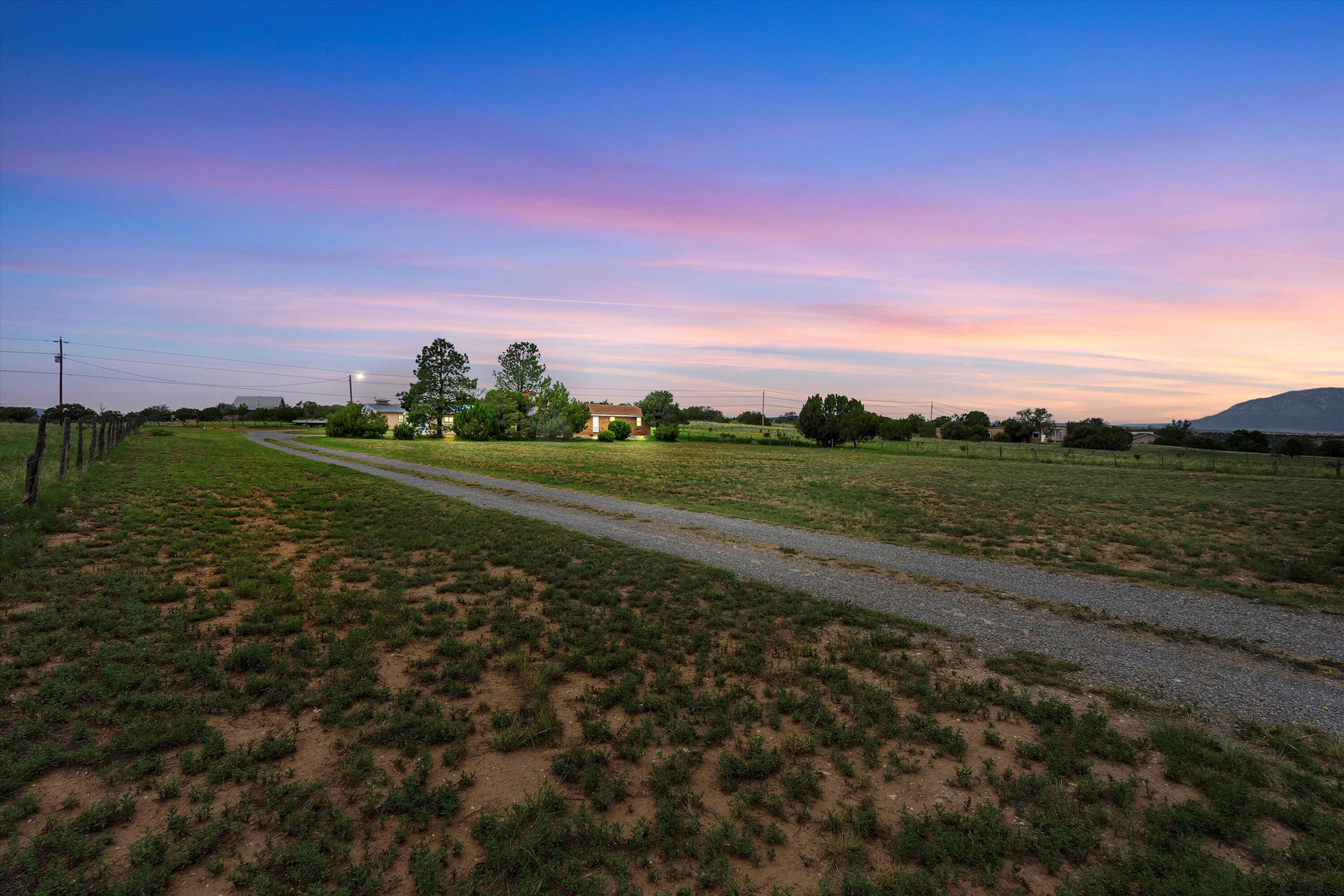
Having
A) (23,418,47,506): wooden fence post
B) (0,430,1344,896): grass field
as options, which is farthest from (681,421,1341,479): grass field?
(23,418,47,506): wooden fence post

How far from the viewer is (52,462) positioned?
61.3 feet

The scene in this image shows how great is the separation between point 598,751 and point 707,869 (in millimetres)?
1307

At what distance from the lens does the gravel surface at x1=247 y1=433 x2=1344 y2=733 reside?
5539mm

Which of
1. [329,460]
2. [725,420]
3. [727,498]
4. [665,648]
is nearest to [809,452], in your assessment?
[727,498]

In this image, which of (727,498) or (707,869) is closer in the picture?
(707,869)

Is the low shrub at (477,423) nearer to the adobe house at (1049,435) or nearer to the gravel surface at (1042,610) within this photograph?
the gravel surface at (1042,610)

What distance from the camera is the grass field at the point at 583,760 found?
3.18m

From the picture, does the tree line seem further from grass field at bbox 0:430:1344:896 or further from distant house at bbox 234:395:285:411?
distant house at bbox 234:395:285:411

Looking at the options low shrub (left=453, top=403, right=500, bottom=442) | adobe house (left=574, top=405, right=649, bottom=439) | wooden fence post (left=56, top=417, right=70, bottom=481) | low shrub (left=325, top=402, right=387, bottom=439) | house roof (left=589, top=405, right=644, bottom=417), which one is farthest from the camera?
house roof (left=589, top=405, right=644, bottom=417)

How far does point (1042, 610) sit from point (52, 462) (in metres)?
28.8

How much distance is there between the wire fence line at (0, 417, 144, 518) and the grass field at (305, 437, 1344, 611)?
12.1 metres

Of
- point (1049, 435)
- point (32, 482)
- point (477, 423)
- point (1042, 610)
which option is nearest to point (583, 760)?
point (1042, 610)

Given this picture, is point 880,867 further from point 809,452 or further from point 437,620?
point 809,452

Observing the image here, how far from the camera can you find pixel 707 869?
10.5 feet
